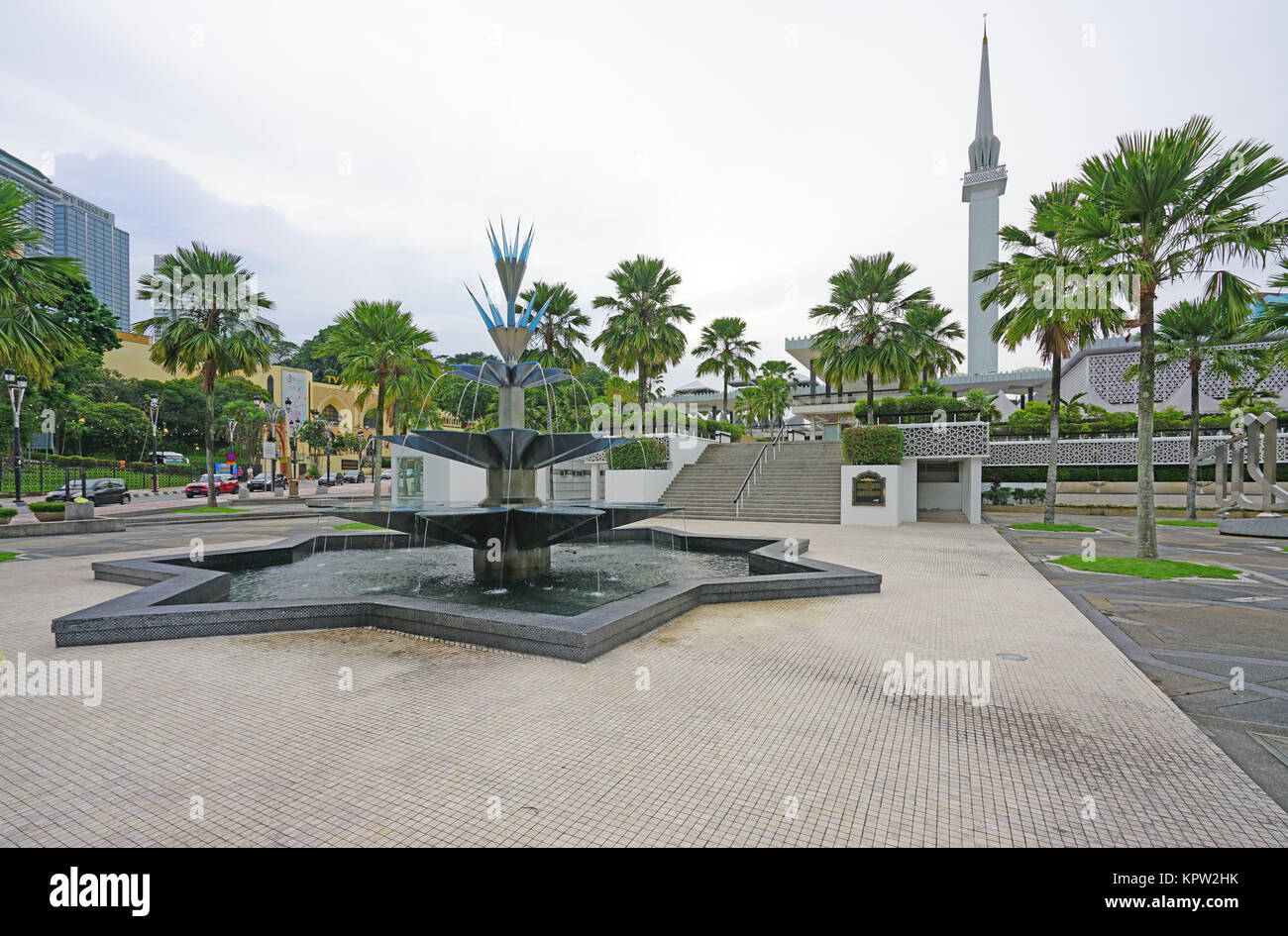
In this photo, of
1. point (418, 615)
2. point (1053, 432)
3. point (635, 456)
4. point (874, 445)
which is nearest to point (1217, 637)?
point (418, 615)

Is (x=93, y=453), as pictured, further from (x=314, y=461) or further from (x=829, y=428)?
(x=829, y=428)

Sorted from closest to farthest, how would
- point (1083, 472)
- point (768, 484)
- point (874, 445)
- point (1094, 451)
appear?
point (874, 445) < point (768, 484) < point (1094, 451) < point (1083, 472)

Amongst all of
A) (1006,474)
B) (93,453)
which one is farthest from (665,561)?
(93,453)

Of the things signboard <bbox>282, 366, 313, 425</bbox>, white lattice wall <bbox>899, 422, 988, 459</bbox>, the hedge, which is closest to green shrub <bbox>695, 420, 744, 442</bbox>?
white lattice wall <bbox>899, 422, 988, 459</bbox>

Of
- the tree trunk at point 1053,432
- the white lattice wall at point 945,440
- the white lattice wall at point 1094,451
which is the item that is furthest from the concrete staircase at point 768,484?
the white lattice wall at point 1094,451

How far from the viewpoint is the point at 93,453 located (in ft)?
177

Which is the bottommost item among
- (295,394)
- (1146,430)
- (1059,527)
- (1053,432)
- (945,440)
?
(1059,527)

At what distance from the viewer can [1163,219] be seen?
38.9 feet

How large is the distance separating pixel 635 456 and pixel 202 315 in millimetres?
19092

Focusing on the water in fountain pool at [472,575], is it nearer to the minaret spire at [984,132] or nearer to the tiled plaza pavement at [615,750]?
the tiled plaza pavement at [615,750]

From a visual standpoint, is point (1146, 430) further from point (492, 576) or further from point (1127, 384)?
point (1127, 384)

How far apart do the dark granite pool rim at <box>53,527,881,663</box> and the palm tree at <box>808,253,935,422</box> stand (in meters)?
16.9
